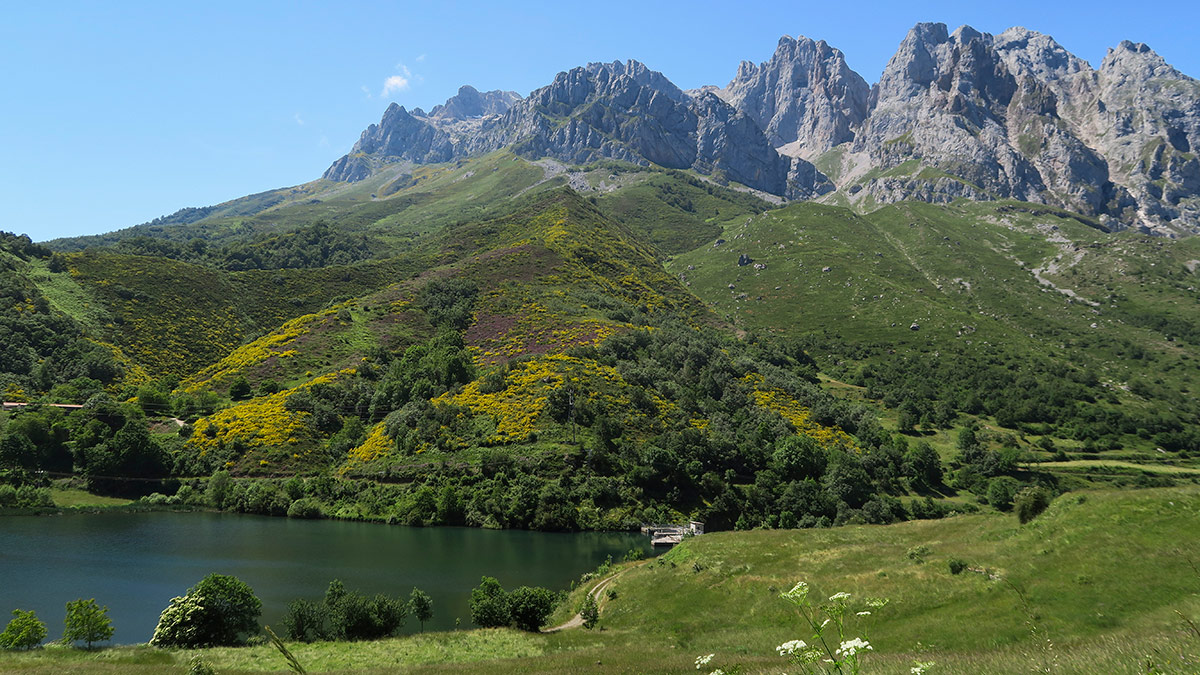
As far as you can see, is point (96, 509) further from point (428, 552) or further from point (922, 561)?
point (922, 561)

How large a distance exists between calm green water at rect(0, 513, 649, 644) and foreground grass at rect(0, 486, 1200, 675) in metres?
13.6

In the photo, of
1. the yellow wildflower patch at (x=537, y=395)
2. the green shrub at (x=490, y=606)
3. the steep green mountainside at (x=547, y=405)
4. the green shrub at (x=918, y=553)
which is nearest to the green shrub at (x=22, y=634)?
the green shrub at (x=490, y=606)

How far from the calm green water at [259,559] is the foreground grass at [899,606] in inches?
534

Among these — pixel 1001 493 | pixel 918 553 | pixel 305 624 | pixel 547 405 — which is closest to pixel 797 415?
pixel 1001 493

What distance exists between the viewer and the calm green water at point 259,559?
164 ft

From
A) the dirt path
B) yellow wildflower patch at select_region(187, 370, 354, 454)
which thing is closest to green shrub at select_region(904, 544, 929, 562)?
the dirt path

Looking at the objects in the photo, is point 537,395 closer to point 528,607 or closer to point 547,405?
point 547,405

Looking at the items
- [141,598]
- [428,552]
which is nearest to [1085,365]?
[428,552]

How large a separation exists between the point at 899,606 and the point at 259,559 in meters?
65.1

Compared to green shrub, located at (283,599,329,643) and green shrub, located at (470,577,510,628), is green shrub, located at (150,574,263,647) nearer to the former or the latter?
green shrub, located at (283,599,329,643)

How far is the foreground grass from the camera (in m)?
24.8

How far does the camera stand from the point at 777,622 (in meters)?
36.4

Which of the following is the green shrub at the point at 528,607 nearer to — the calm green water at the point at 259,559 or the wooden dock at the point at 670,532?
the calm green water at the point at 259,559

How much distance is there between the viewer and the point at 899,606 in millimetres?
32250
